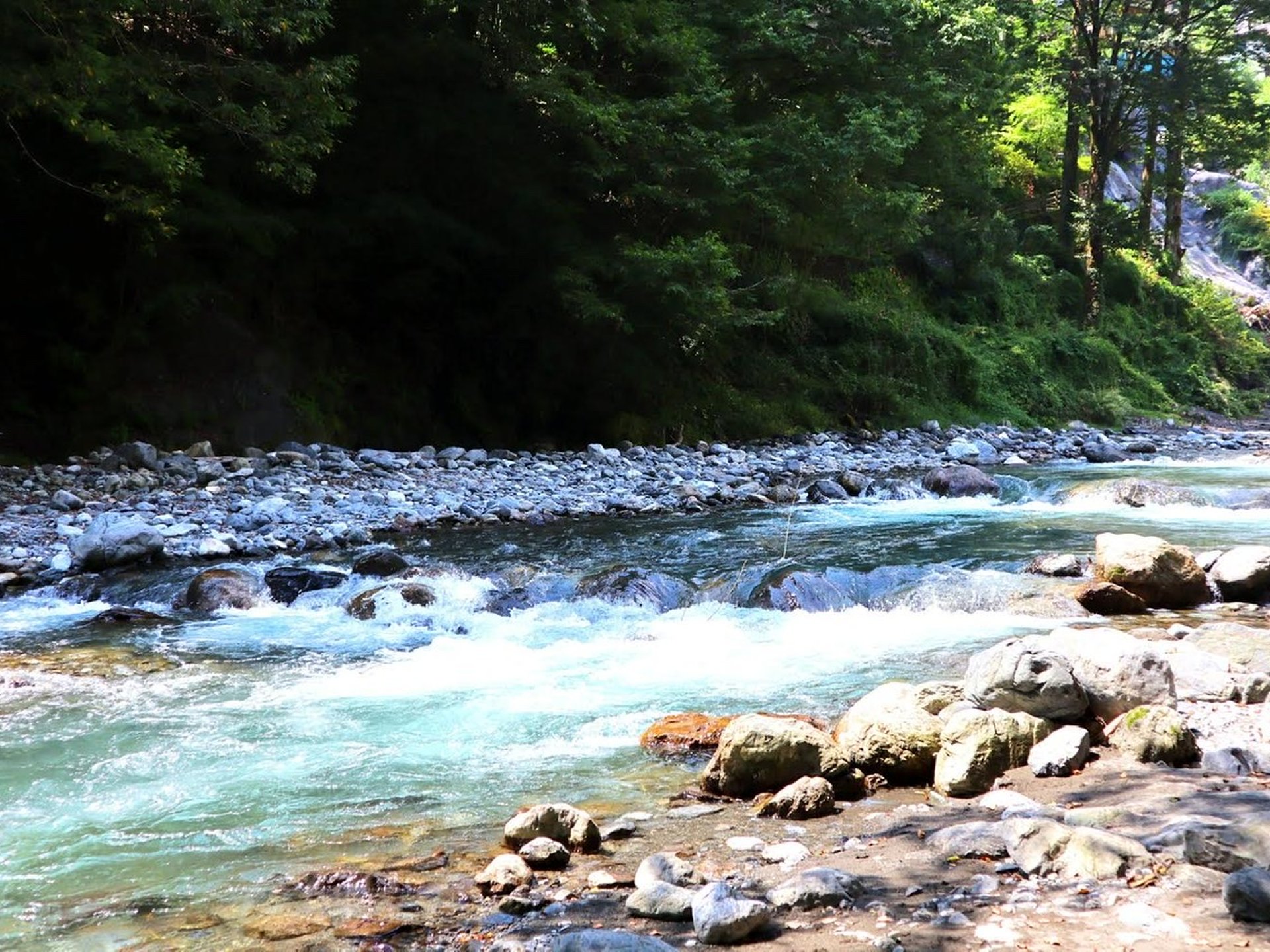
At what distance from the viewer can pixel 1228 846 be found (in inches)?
110

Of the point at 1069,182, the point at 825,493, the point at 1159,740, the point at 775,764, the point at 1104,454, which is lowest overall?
the point at 775,764

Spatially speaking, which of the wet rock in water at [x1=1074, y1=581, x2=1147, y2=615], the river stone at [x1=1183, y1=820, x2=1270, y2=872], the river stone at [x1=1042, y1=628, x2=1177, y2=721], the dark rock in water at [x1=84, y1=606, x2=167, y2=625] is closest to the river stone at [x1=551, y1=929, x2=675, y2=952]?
the river stone at [x1=1183, y1=820, x2=1270, y2=872]

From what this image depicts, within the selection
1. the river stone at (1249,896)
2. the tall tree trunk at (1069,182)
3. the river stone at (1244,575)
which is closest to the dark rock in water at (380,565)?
the river stone at (1244,575)

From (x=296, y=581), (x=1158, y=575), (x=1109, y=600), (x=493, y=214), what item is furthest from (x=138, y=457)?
(x=1158, y=575)

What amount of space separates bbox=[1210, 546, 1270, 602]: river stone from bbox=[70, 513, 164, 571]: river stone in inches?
305

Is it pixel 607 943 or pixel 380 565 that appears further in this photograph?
pixel 380 565

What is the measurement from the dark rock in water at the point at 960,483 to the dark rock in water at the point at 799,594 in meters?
5.62

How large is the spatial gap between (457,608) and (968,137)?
19060mm

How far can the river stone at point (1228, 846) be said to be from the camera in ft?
9.04

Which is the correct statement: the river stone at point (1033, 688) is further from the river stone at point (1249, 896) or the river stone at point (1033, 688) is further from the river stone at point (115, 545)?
the river stone at point (115, 545)

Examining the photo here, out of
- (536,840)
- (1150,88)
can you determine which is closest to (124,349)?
(536,840)

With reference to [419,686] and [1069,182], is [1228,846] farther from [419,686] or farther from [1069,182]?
[1069,182]

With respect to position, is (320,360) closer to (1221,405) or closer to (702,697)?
(702,697)

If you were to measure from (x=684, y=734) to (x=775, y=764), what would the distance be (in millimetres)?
709
